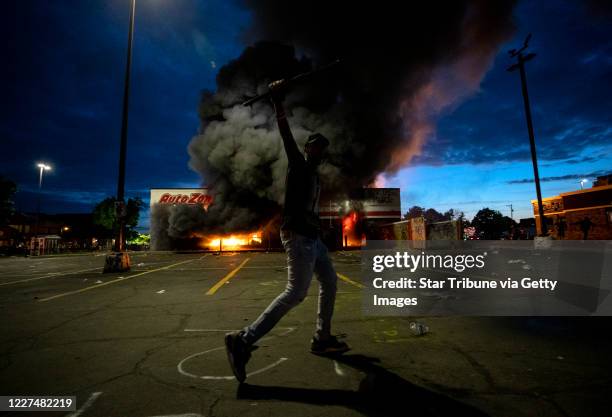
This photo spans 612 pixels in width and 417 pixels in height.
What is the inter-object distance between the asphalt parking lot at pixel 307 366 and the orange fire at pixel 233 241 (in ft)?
97.3

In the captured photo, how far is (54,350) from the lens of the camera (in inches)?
120

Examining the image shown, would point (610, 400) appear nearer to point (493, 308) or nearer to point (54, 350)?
point (493, 308)

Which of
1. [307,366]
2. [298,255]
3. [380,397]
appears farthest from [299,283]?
[380,397]

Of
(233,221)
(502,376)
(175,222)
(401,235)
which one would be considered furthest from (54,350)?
(175,222)

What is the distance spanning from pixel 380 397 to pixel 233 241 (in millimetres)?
33773

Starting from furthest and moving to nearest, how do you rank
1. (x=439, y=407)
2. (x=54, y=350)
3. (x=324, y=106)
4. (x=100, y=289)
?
(x=324, y=106)
(x=100, y=289)
(x=54, y=350)
(x=439, y=407)

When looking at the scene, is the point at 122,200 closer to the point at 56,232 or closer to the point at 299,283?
the point at 299,283

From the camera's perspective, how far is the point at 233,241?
3472cm

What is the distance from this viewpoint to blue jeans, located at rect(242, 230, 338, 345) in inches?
95.7

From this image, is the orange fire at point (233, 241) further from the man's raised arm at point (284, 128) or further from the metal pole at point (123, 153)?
the man's raised arm at point (284, 128)

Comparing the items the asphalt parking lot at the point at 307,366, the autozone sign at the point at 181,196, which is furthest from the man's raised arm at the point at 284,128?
the autozone sign at the point at 181,196

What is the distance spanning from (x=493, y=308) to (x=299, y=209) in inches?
144

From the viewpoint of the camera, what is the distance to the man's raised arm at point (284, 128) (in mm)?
2717

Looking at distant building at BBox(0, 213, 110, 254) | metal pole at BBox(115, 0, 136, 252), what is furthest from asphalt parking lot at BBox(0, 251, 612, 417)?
distant building at BBox(0, 213, 110, 254)
